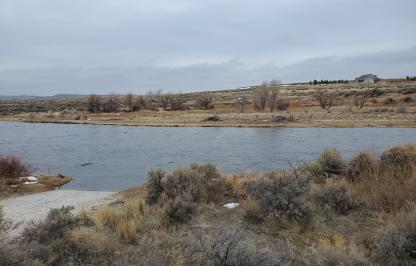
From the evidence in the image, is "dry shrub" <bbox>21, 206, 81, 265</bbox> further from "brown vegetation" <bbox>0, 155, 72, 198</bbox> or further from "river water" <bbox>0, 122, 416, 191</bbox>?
"river water" <bbox>0, 122, 416, 191</bbox>

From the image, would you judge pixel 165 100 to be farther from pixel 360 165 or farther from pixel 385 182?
pixel 385 182

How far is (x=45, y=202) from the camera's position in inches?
464

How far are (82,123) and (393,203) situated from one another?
4781cm

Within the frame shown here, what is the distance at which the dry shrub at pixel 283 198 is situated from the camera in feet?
26.0

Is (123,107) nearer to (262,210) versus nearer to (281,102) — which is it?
(281,102)

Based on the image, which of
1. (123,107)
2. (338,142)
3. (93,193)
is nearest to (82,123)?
(123,107)

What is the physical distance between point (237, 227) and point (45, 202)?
6911 mm

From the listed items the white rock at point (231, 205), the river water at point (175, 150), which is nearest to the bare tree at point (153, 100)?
the river water at point (175, 150)

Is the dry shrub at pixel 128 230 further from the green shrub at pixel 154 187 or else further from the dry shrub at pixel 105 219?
the green shrub at pixel 154 187

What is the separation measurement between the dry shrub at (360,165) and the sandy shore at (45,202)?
6.75 metres

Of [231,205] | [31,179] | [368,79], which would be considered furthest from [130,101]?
[368,79]

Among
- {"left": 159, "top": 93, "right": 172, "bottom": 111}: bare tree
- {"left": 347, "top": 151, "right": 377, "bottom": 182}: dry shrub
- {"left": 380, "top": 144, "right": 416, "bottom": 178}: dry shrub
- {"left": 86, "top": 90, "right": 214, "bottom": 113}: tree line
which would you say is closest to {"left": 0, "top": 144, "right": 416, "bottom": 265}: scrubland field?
{"left": 347, "top": 151, "right": 377, "bottom": 182}: dry shrub

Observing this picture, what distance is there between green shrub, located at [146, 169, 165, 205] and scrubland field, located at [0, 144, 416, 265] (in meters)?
0.02

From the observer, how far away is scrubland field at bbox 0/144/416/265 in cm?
583
